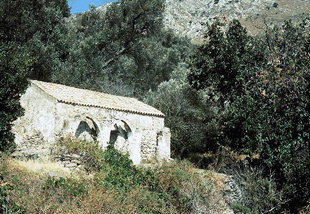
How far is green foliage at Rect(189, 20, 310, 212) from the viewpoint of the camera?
49.1 feet

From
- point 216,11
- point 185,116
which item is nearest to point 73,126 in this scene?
point 185,116

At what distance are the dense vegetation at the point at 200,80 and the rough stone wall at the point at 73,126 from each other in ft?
5.27

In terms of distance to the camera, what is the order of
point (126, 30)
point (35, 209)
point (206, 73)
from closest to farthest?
point (35, 209)
point (206, 73)
point (126, 30)

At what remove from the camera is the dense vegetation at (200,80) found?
1480cm

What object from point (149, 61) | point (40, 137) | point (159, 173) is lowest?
point (159, 173)

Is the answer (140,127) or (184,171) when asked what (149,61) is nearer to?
(140,127)

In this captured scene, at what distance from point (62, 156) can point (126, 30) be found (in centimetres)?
2037

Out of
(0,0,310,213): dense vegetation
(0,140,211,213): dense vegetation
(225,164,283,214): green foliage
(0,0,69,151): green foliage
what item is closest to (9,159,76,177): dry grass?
(0,140,211,213): dense vegetation

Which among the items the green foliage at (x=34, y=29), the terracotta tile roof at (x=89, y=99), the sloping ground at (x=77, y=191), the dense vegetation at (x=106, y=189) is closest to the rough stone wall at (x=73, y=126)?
the terracotta tile roof at (x=89, y=99)

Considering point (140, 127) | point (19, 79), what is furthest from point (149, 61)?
point (19, 79)

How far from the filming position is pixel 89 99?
Result: 751 inches

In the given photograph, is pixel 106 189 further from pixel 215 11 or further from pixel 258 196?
pixel 215 11

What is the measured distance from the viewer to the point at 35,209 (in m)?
9.65

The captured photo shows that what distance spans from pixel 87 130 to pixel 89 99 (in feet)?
6.20
